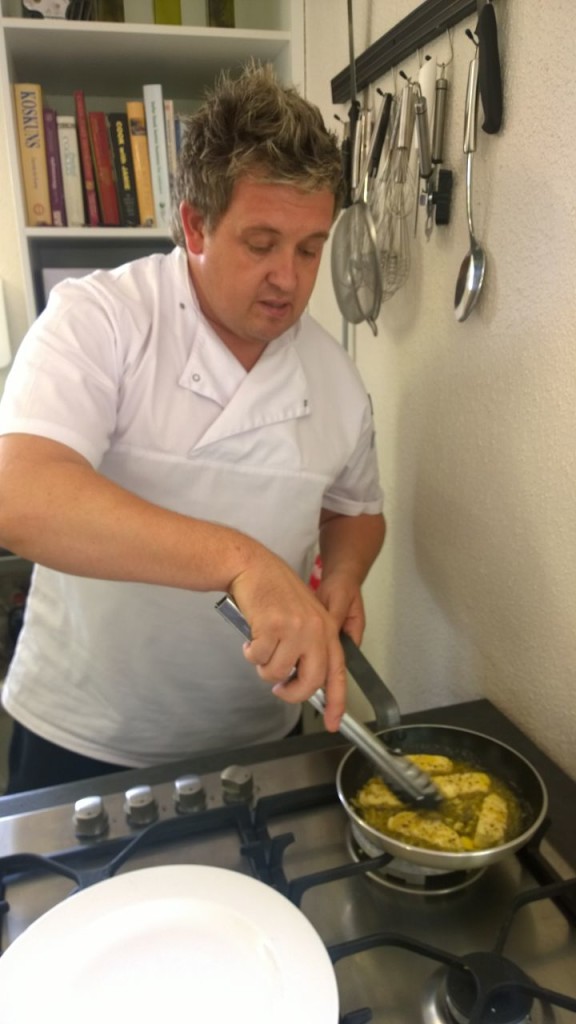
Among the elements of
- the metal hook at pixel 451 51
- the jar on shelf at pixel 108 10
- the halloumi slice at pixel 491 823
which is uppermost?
the jar on shelf at pixel 108 10

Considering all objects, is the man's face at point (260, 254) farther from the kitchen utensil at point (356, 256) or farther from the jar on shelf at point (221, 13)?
the jar on shelf at point (221, 13)

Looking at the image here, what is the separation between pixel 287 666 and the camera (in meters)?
0.63

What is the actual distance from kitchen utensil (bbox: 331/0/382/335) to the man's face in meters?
0.31

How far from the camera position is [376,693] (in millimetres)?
670

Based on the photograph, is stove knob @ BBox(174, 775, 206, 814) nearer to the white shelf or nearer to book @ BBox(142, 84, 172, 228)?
book @ BBox(142, 84, 172, 228)

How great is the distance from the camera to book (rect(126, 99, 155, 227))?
1.53 metres

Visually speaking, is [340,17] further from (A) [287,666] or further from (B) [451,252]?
(A) [287,666]

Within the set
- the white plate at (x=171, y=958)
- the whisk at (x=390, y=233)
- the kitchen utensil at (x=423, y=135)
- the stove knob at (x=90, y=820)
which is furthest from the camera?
the whisk at (x=390, y=233)

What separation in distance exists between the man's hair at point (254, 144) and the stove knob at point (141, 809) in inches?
23.8

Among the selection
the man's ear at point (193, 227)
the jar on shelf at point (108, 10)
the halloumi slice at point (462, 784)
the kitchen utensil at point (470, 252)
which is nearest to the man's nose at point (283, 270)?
the man's ear at point (193, 227)

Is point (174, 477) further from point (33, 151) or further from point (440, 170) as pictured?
point (33, 151)

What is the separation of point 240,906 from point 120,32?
148 centimetres

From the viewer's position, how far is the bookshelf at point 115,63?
1405mm

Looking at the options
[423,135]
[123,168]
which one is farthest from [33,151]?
[423,135]
